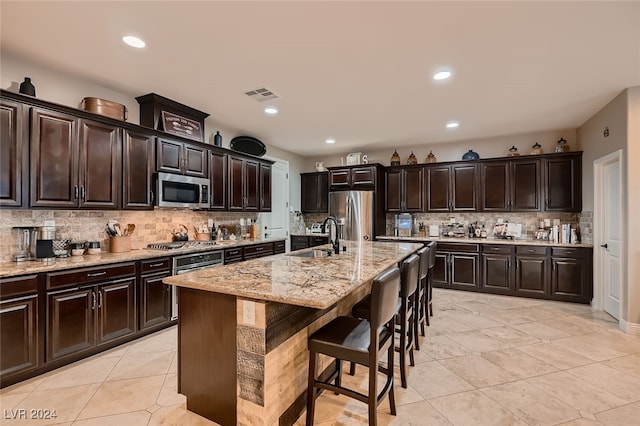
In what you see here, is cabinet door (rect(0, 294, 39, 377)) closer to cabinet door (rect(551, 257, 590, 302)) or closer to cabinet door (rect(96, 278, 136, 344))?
cabinet door (rect(96, 278, 136, 344))

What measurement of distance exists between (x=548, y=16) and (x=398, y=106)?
6.39ft

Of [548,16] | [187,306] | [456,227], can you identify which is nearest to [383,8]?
[548,16]

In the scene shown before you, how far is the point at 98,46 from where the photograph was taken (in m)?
2.62

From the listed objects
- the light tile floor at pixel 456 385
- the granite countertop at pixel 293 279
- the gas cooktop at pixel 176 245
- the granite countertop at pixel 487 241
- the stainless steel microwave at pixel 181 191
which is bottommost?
the light tile floor at pixel 456 385

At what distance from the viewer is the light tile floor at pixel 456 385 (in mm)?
2066

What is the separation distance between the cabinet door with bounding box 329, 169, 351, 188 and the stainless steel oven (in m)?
3.16

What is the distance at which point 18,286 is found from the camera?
2.37 m

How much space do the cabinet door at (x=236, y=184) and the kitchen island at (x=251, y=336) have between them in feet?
8.88

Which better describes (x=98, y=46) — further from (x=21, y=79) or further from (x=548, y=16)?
(x=548, y=16)

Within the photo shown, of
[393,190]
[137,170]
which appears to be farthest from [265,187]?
[393,190]

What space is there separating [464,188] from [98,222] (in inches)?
222

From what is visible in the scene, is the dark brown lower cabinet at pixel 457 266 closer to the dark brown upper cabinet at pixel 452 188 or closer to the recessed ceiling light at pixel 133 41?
the dark brown upper cabinet at pixel 452 188

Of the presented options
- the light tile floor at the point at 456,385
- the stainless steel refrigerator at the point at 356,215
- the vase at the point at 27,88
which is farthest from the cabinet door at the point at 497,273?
the vase at the point at 27,88

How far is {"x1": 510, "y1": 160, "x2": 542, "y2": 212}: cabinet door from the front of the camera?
17.0 feet
